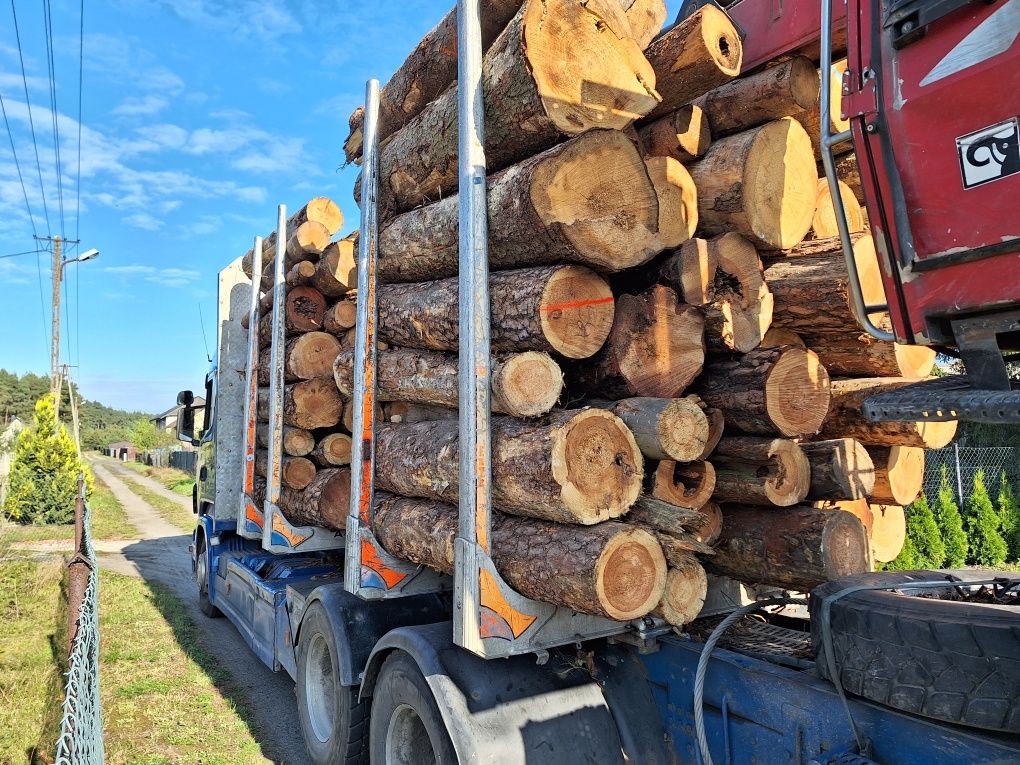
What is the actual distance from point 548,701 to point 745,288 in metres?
1.88

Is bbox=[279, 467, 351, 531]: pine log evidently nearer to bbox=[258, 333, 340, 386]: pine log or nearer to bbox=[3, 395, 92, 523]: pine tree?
bbox=[258, 333, 340, 386]: pine log

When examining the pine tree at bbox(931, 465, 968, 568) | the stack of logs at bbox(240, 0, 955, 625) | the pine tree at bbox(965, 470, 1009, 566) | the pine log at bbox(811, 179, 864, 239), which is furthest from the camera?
the pine tree at bbox(965, 470, 1009, 566)

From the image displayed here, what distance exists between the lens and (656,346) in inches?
109

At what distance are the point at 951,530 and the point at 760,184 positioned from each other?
31.2 feet

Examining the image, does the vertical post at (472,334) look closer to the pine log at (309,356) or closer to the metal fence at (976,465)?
the pine log at (309,356)

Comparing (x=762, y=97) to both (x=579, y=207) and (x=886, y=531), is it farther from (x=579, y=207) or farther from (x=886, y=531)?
(x=886, y=531)

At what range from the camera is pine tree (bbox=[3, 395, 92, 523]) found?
1758cm

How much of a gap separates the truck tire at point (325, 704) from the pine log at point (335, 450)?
49.1 inches

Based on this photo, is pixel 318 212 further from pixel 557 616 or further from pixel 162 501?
pixel 162 501

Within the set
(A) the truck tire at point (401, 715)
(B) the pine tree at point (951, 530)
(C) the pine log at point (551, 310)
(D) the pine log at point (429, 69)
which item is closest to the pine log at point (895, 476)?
(C) the pine log at point (551, 310)

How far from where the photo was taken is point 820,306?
288 centimetres

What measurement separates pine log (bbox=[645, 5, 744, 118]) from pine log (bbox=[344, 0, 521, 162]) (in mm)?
677

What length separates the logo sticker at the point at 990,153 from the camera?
162cm

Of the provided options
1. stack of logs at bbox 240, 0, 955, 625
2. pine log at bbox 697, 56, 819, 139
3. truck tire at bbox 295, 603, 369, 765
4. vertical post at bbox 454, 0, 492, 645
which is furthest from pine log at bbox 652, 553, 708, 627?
truck tire at bbox 295, 603, 369, 765
